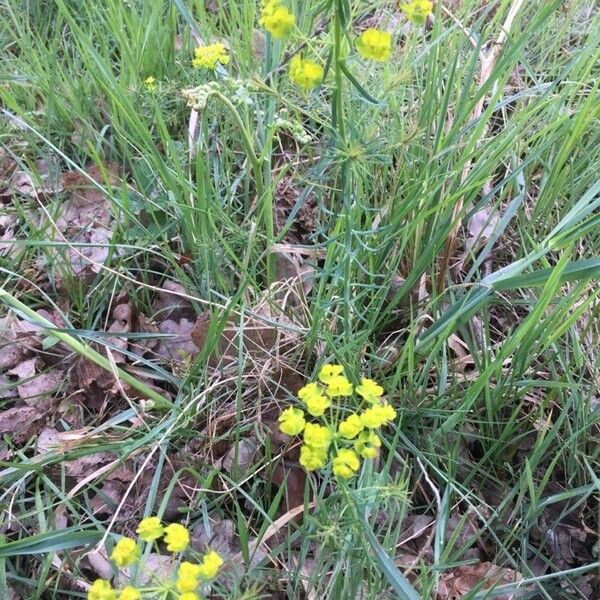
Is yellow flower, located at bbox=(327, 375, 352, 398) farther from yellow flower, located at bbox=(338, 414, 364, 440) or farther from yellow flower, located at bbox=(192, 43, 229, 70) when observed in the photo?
yellow flower, located at bbox=(192, 43, 229, 70)

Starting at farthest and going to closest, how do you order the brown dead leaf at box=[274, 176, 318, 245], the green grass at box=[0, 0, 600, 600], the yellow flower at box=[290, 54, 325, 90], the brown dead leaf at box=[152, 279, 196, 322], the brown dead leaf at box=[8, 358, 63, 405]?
the brown dead leaf at box=[274, 176, 318, 245] → the brown dead leaf at box=[152, 279, 196, 322] → the brown dead leaf at box=[8, 358, 63, 405] → the green grass at box=[0, 0, 600, 600] → the yellow flower at box=[290, 54, 325, 90]

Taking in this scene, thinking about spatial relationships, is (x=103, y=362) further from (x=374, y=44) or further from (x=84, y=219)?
(x=374, y=44)

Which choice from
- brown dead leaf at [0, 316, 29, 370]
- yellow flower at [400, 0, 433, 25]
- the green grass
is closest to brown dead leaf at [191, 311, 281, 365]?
the green grass

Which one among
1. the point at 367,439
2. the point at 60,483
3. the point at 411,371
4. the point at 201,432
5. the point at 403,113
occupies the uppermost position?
the point at 403,113

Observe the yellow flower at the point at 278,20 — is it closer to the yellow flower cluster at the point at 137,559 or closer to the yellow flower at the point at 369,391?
the yellow flower at the point at 369,391

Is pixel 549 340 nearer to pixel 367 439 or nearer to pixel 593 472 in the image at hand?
pixel 593 472

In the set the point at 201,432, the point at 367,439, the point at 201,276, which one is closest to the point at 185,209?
the point at 201,276

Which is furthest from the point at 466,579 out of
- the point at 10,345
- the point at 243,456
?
the point at 10,345

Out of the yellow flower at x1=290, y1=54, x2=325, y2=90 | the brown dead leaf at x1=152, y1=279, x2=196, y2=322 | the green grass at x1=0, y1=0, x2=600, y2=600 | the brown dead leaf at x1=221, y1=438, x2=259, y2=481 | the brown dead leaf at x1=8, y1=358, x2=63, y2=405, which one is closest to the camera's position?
the yellow flower at x1=290, y1=54, x2=325, y2=90
